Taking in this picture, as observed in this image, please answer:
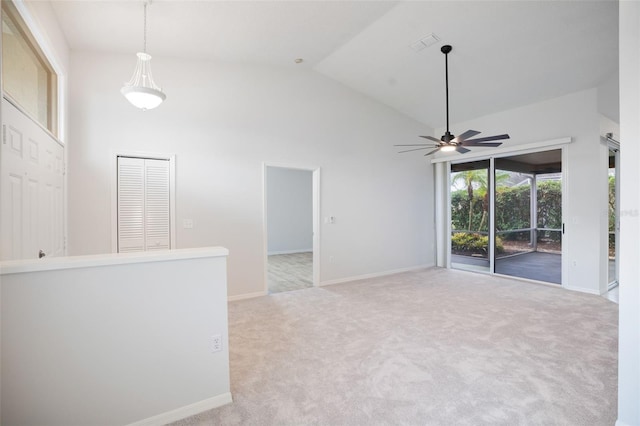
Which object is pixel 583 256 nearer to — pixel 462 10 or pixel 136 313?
pixel 462 10

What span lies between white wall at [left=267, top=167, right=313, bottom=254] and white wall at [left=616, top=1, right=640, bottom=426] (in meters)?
7.83

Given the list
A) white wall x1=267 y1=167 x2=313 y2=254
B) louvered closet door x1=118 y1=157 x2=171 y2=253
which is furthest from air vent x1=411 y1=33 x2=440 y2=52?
white wall x1=267 y1=167 x2=313 y2=254

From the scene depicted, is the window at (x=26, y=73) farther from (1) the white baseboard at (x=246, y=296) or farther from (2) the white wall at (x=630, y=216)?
(2) the white wall at (x=630, y=216)

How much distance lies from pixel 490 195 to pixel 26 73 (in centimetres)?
682

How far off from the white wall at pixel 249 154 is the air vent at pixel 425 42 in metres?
1.62

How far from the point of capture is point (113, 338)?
173 cm

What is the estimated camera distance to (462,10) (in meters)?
3.39

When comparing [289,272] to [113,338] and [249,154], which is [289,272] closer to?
[249,154]

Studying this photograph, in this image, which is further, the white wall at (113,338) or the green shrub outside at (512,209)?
the green shrub outside at (512,209)

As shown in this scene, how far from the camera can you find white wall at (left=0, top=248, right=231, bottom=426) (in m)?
1.53

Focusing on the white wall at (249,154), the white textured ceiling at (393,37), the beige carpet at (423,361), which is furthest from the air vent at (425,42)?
the beige carpet at (423,361)

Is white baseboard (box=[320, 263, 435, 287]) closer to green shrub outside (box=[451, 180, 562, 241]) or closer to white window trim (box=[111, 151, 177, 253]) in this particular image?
green shrub outside (box=[451, 180, 562, 241])

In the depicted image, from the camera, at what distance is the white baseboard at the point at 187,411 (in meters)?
1.82

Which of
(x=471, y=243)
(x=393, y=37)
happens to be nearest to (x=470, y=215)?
(x=471, y=243)
